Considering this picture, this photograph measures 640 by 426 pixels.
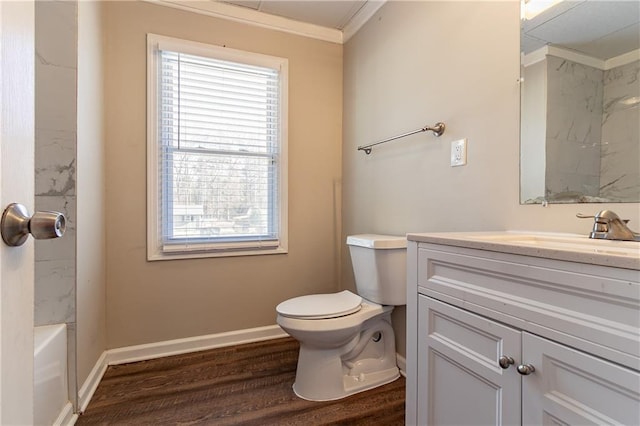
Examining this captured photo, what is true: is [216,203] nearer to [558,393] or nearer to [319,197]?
[319,197]

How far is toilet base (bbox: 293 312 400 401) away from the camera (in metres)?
1.59

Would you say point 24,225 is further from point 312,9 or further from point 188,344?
point 312,9

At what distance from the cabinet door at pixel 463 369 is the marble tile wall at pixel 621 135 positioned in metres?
0.59

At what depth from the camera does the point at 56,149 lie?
1.39 meters

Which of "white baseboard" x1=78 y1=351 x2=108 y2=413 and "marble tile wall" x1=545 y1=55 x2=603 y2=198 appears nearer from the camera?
"marble tile wall" x1=545 y1=55 x2=603 y2=198

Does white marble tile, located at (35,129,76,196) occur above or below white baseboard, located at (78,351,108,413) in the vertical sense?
above

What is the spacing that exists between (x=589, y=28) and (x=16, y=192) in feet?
5.09

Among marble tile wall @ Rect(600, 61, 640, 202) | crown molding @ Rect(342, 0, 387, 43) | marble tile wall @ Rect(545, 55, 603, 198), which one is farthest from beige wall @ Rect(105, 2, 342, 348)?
marble tile wall @ Rect(600, 61, 640, 202)

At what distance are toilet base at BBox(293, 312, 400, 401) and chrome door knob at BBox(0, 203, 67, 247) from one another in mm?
1349

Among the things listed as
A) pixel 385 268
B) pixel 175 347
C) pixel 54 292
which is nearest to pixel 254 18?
pixel 385 268

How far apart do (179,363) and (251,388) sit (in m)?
0.56

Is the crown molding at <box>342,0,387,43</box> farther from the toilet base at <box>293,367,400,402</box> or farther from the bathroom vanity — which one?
the toilet base at <box>293,367,400,402</box>

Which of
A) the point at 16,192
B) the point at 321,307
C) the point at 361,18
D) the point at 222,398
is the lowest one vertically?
the point at 222,398

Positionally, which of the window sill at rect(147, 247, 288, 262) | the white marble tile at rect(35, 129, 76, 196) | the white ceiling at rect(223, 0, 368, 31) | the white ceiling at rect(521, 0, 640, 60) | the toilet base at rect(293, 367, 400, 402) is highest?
the white ceiling at rect(223, 0, 368, 31)
